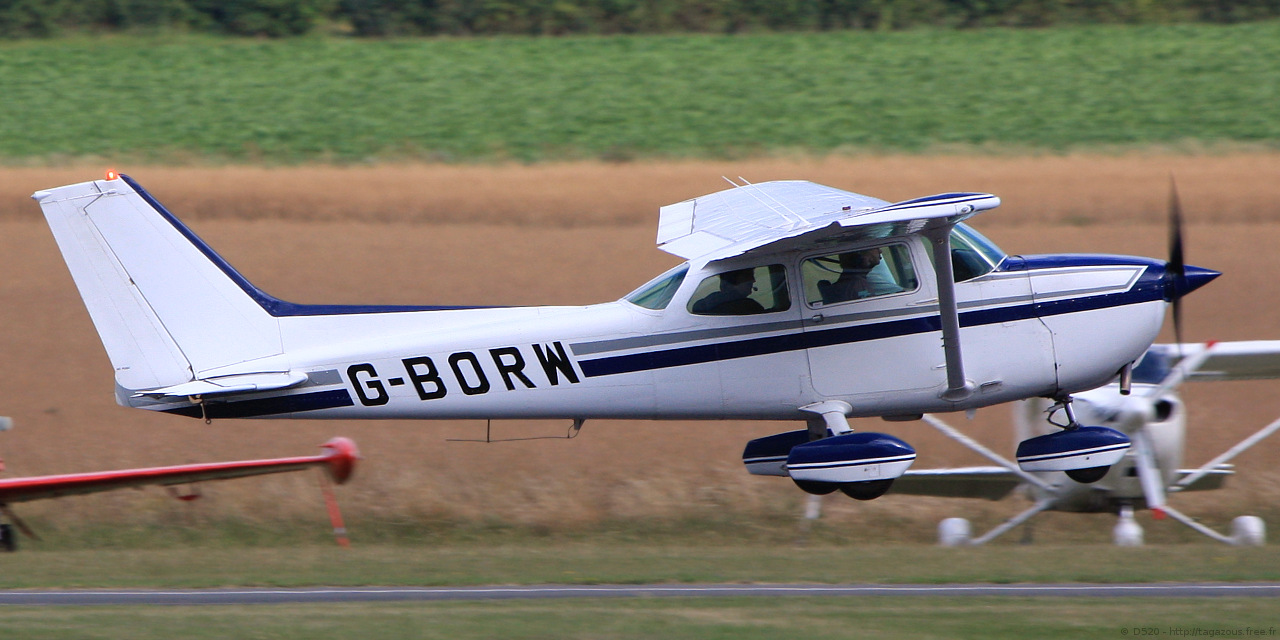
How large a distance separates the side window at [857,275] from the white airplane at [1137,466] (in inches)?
106

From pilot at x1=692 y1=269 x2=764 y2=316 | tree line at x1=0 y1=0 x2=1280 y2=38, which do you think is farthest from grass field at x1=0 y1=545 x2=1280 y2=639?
tree line at x1=0 y1=0 x2=1280 y2=38

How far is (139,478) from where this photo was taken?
11.5 m

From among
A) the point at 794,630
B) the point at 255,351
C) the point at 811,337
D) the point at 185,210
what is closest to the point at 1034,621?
the point at 794,630

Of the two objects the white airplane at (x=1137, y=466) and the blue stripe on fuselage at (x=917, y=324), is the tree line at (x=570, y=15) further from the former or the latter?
the blue stripe on fuselage at (x=917, y=324)

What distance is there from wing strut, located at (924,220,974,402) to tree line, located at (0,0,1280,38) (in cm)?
2030

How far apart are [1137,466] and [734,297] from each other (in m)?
4.53

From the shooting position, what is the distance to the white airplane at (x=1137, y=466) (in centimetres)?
1229

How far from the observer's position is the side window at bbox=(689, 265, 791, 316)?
10523mm

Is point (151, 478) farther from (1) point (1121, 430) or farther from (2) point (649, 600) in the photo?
(1) point (1121, 430)

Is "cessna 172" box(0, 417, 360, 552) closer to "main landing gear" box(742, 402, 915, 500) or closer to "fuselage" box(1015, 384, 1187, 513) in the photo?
"main landing gear" box(742, 402, 915, 500)

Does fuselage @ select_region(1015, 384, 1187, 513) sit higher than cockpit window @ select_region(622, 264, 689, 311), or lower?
lower

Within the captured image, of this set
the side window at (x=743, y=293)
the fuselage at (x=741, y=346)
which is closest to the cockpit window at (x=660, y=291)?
the fuselage at (x=741, y=346)

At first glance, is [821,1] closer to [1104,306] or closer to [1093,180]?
[1093,180]

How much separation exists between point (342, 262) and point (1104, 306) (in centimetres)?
1252
